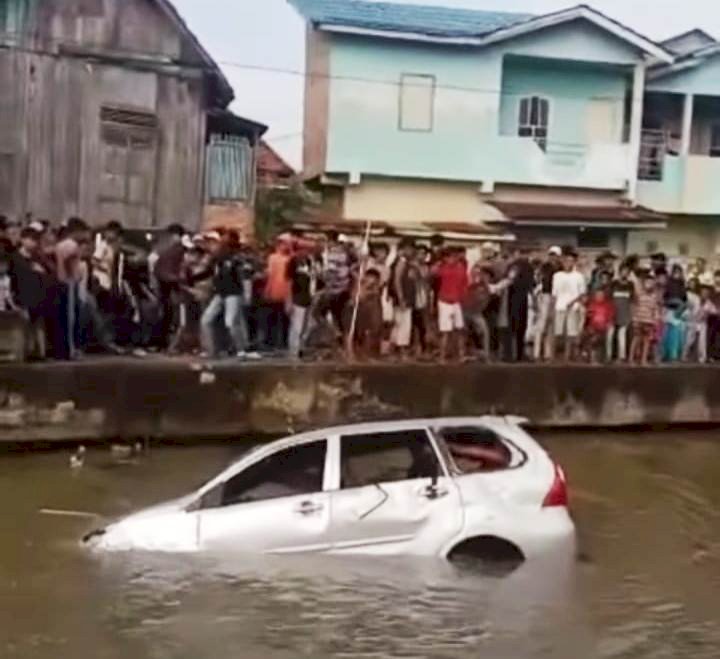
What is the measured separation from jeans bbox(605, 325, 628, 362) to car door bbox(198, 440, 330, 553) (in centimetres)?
1192

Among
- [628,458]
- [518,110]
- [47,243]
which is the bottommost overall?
[628,458]

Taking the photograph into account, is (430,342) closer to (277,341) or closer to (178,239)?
(277,341)

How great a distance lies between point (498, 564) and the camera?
44.7 ft

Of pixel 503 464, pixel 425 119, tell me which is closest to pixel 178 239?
pixel 503 464

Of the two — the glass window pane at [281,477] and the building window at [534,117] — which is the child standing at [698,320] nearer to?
the building window at [534,117]

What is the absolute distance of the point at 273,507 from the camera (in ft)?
44.4

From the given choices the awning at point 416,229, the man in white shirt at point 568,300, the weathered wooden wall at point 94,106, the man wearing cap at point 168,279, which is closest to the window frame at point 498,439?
the man wearing cap at point 168,279

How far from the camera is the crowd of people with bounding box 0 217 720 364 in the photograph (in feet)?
70.1

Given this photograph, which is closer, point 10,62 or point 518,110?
point 10,62

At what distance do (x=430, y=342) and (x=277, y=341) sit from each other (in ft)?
6.96

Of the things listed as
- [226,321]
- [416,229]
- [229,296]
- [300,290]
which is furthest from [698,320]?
[416,229]

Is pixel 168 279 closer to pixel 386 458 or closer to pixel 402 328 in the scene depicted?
pixel 402 328

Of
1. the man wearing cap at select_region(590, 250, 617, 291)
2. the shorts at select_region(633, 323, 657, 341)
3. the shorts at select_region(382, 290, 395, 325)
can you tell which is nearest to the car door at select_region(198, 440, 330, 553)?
the shorts at select_region(382, 290, 395, 325)

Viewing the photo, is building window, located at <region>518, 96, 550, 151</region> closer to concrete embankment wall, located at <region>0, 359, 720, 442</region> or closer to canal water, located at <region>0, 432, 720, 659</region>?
concrete embankment wall, located at <region>0, 359, 720, 442</region>
